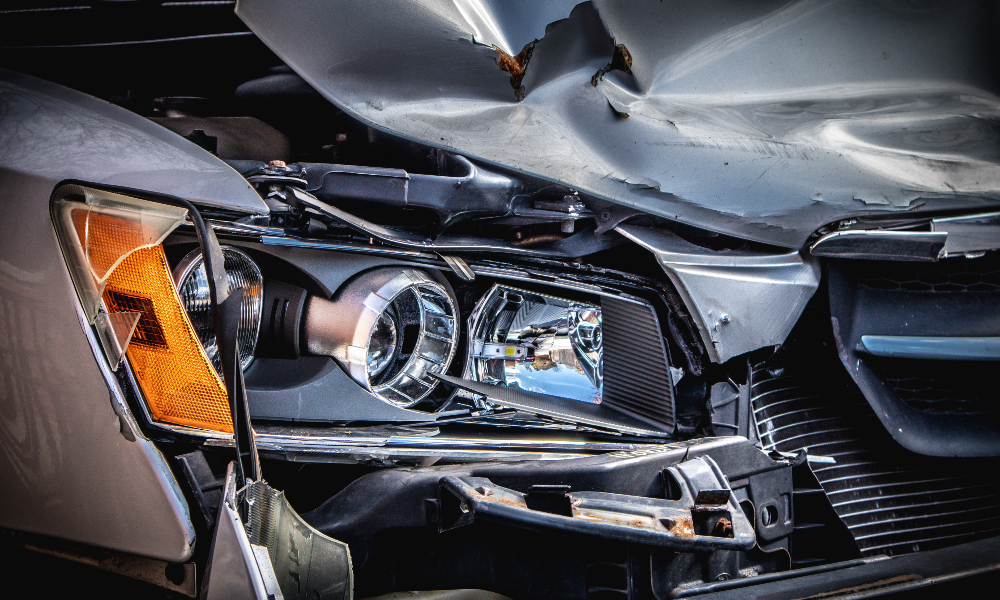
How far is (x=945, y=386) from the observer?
2.03 metres

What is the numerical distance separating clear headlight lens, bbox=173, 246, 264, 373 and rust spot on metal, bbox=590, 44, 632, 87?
2.87ft

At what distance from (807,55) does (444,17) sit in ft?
3.31

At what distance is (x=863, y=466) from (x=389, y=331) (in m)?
1.54

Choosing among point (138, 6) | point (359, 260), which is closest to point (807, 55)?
point (359, 260)

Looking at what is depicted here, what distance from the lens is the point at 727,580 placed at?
147cm

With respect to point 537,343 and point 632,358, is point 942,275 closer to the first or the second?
point 632,358

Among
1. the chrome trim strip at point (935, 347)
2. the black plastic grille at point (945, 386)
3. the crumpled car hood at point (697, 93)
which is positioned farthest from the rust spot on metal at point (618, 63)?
the black plastic grille at point (945, 386)

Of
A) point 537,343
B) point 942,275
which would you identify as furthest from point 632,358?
point 942,275

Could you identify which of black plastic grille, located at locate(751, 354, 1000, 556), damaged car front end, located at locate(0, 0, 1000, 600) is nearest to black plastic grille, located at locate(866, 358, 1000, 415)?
damaged car front end, located at locate(0, 0, 1000, 600)

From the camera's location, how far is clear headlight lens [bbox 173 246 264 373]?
126 cm

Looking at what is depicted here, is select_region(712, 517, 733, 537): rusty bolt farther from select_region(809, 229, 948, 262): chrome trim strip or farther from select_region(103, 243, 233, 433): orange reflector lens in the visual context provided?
select_region(103, 243, 233, 433): orange reflector lens

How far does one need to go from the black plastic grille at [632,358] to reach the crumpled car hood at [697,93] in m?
0.27

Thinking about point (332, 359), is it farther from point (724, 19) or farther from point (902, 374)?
point (902, 374)

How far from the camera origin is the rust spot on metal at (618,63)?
1.53m
